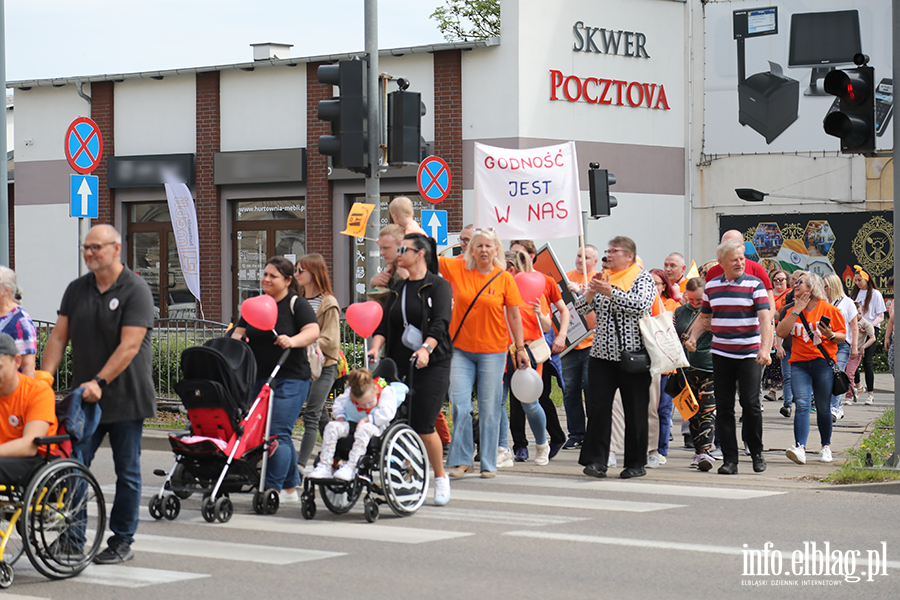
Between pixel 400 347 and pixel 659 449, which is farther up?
pixel 400 347

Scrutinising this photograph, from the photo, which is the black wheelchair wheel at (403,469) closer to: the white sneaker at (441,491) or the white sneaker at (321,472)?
the white sneaker at (441,491)

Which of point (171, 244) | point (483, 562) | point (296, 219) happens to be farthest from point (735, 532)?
point (171, 244)

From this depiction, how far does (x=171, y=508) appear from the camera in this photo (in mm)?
8555

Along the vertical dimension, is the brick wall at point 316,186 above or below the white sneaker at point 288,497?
above

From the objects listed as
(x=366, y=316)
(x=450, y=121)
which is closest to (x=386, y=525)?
(x=366, y=316)

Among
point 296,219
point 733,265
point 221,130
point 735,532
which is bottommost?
point 735,532

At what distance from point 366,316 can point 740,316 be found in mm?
3488

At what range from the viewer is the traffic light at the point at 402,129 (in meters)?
12.5

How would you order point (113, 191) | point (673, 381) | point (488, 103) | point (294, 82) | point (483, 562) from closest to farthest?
point (483, 562)
point (673, 381)
point (488, 103)
point (294, 82)
point (113, 191)

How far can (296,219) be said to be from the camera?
26828 millimetres

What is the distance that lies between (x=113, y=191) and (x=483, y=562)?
23327 millimetres

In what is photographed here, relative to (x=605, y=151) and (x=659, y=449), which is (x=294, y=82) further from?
(x=659, y=449)

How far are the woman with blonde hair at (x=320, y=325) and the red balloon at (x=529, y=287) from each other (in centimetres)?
178

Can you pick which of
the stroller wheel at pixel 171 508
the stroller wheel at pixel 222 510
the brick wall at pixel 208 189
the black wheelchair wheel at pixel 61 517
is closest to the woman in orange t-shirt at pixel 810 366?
the stroller wheel at pixel 222 510
